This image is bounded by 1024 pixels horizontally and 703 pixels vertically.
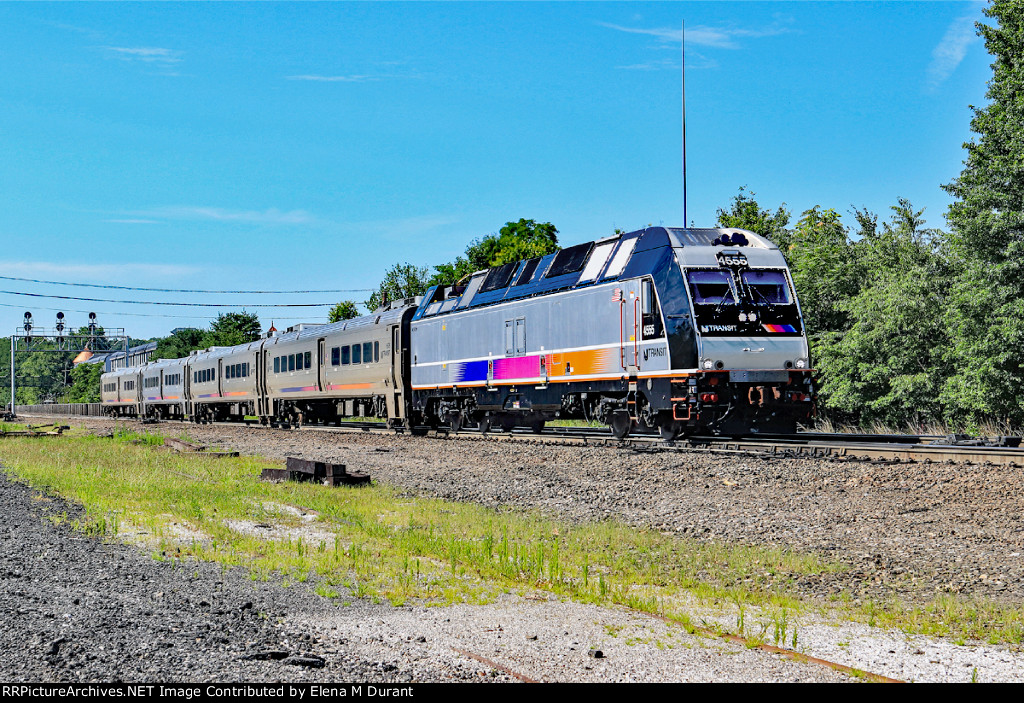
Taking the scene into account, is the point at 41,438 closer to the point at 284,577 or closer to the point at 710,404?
the point at 710,404

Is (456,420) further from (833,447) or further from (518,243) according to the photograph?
(518,243)

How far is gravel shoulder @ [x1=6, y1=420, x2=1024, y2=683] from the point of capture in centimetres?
543

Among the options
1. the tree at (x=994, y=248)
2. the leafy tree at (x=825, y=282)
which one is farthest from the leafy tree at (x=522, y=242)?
the tree at (x=994, y=248)

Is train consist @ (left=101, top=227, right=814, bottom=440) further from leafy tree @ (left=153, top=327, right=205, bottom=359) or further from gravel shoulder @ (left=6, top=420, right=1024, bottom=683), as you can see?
leafy tree @ (left=153, top=327, right=205, bottom=359)

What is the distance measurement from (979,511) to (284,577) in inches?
319

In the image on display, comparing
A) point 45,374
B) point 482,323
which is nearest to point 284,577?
point 482,323

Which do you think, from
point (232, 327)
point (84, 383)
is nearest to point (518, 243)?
point (232, 327)

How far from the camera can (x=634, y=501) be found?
13.4 meters

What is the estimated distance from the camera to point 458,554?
9641 mm

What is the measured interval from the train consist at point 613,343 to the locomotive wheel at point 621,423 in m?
0.04

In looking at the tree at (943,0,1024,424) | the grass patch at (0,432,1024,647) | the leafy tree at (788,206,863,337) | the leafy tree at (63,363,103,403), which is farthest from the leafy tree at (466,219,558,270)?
the leafy tree at (63,363,103,403)

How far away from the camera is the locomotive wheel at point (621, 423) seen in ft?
64.3

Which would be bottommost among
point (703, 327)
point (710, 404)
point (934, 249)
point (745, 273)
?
point (710, 404)

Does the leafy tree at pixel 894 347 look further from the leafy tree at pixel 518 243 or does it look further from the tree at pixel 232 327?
the tree at pixel 232 327
